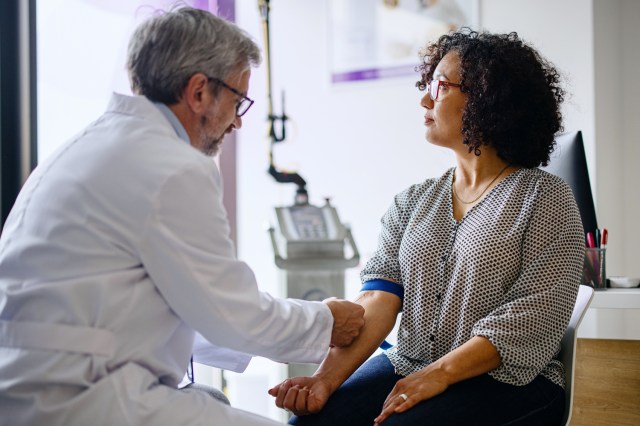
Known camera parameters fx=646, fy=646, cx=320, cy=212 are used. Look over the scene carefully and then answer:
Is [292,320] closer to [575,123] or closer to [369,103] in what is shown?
[575,123]

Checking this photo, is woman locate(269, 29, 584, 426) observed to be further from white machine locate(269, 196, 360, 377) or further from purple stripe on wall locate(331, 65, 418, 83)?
purple stripe on wall locate(331, 65, 418, 83)

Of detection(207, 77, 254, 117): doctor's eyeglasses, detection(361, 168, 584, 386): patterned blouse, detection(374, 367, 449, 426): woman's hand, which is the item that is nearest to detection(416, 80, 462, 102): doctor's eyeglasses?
detection(361, 168, 584, 386): patterned blouse

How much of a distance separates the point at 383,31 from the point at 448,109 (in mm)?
2254

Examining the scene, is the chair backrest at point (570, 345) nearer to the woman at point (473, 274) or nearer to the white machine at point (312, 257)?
the woman at point (473, 274)

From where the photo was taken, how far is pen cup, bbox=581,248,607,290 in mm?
1794

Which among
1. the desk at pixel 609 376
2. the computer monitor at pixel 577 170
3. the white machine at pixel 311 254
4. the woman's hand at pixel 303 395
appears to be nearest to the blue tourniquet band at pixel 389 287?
the woman's hand at pixel 303 395

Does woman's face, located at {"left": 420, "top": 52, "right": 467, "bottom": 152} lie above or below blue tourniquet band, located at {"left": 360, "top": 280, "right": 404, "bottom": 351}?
above

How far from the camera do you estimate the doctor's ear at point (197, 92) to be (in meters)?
1.37

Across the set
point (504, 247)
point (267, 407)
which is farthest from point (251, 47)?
point (267, 407)

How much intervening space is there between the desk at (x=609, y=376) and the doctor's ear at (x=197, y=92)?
1.12m

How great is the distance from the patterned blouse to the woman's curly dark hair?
0.26 ft

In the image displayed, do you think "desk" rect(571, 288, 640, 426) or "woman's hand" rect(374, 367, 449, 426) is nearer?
"woman's hand" rect(374, 367, 449, 426)

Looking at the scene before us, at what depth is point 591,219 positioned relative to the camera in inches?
74.5

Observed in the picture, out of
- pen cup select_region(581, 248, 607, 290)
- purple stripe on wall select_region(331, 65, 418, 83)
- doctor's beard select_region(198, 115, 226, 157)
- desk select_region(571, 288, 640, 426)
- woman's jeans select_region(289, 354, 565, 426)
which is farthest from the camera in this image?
purple stripe on wall select_region(331, 65, 418, 83)
